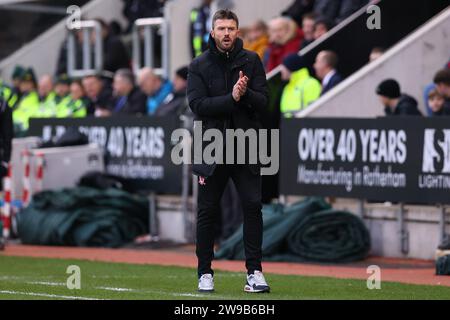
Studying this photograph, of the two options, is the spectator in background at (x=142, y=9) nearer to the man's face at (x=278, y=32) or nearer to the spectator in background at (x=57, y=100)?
the spectator in background at (x=57, y=100)

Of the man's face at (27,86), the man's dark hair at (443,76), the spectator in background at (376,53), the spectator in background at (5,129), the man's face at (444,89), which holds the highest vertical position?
the spectator in background at (376,53)

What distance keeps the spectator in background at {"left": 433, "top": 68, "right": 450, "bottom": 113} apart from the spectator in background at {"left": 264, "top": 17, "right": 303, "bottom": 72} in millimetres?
4298

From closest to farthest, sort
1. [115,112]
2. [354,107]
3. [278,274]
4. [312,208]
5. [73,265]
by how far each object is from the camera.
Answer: [278,274], [73,265], [312,208], [354,107], [115,112]

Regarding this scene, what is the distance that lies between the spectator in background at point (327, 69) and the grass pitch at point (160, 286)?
15.0 ft

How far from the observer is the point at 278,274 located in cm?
1384

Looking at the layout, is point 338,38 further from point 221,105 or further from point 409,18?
point 221,105

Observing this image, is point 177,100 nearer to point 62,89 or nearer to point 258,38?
point 258,38

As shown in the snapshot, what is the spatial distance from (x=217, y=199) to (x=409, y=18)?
9686 millimetres

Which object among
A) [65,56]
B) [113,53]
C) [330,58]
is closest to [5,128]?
[330,58]

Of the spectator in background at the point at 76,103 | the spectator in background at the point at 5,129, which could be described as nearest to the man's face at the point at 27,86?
the spectator in background at the point at 76,103

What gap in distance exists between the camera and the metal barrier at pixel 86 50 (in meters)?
25.5

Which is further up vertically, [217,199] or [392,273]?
[217,199]

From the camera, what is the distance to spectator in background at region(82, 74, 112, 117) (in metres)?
22.4
